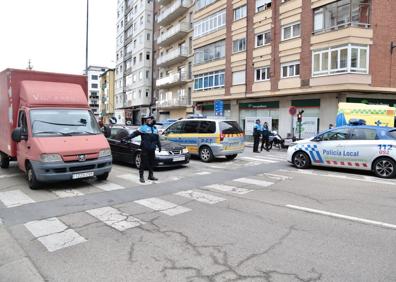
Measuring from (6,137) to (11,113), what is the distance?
103cm

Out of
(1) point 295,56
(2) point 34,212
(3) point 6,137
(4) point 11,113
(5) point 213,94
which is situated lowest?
(2) point 34,212

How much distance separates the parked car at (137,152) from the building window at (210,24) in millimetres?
23612

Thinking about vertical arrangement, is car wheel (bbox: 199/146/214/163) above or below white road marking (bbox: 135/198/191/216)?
above

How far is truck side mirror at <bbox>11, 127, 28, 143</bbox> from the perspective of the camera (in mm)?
8023

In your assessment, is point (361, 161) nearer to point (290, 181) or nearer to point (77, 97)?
point (290, 181)

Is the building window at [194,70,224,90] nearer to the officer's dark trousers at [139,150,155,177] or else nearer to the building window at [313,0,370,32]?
the building window at [313,0,370,32]

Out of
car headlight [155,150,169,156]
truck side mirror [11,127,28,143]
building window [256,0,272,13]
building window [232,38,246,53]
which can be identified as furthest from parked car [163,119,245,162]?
building window [232,38,246,53]

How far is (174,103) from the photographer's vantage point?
136ft

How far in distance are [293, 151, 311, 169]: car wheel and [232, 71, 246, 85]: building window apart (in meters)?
18.9

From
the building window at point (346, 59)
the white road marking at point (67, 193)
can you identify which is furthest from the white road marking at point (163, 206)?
the building window at point (346, 59)

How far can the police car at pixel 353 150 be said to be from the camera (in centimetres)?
999

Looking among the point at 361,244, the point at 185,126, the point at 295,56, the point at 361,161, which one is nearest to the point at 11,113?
the point at 185,126

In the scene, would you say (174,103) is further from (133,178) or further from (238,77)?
(133,178)

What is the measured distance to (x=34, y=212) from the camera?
613 centimetres
